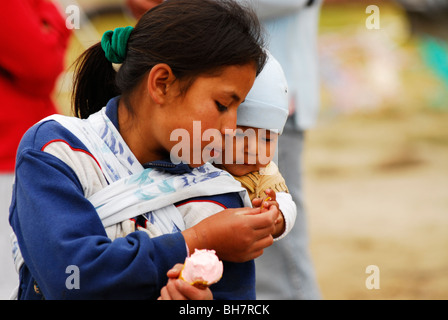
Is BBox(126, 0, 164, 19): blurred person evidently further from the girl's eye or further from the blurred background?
the girl's eye

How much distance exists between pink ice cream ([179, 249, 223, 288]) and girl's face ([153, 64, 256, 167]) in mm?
295

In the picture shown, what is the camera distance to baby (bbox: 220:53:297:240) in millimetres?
1728

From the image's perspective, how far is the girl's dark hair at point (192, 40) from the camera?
5.24ft

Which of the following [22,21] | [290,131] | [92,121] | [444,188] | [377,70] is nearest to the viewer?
[92,121]

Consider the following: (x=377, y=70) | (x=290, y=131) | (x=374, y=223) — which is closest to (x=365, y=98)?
(x=377, y=70)

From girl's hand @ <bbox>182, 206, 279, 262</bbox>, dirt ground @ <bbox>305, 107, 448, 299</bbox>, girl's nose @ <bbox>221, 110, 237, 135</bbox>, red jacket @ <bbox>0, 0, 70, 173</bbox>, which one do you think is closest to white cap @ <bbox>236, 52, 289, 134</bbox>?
girl's nose @ <bbox>221, 110, 237, 135</bbox>

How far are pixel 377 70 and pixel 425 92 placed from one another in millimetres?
903

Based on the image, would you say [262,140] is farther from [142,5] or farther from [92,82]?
[142,5]

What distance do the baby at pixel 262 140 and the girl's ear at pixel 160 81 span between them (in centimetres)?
22

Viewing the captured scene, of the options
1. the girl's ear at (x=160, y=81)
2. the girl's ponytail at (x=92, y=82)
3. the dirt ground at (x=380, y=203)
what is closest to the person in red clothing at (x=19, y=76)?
the girl's ponytail at (x=92, y=82)

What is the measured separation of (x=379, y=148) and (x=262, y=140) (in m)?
6.94

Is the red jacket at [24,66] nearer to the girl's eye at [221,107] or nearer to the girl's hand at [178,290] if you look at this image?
the girl's eye at [221,107]

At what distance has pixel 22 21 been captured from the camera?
2734 millimetres
